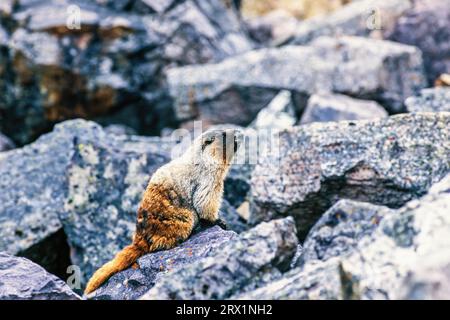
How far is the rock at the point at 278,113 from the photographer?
13759 millimetres

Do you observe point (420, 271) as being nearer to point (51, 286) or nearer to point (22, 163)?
point (51, 286)

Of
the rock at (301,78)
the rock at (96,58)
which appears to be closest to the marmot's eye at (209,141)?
the rock at (301,78)

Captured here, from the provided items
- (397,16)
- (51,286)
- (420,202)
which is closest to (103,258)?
(51,286)

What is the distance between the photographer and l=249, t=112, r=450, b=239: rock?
328 inches

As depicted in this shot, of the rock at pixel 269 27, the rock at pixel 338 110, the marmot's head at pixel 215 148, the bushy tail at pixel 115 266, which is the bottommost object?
the bushy tail at pixel 115 266

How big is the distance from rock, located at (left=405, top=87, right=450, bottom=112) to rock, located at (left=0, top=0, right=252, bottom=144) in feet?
24.8

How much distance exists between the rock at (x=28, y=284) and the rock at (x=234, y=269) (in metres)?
1.50

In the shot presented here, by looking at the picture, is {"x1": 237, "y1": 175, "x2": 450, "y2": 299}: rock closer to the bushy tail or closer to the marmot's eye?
the bushy tail

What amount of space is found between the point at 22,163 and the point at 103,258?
2.94 m

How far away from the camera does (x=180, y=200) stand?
26.1ft

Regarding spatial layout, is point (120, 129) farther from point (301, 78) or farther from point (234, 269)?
point (234, 269)

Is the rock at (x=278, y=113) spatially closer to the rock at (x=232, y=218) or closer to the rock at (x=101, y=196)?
the rock at (x=101, y=196)

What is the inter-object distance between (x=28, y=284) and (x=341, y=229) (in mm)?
3401

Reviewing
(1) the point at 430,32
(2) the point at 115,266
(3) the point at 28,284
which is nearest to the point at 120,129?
(1) the point at 430,32
